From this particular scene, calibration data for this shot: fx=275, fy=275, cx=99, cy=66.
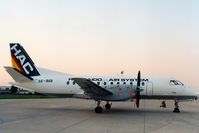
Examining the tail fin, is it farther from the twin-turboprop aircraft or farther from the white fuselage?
the white fuselage

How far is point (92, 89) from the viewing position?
19.0m

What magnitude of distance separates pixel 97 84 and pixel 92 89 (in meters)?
2.53

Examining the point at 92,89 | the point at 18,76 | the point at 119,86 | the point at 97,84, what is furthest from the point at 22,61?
the point at 119,86

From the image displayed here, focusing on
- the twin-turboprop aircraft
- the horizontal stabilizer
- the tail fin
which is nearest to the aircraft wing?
the twin-turboprop aircraft

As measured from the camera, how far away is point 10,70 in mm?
21266

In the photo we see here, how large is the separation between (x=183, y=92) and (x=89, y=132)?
11.6 metres

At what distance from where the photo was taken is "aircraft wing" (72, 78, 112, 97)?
18.4 metres

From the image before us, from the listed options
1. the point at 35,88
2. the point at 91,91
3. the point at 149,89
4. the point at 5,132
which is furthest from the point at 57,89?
the point at 5,132

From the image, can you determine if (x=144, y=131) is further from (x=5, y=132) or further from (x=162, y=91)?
(x=162, y=91)

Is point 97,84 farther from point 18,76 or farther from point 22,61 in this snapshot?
point 22,61

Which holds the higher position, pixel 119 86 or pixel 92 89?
pixel 119 86

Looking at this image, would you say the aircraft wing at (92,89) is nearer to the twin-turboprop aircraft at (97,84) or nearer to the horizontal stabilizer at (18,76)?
the twin-turboprop aircraft at (97,84)

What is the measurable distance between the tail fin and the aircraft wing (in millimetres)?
5845

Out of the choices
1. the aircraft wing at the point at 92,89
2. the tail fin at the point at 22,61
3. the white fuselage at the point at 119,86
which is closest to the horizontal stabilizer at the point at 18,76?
the white fuselage at the point at 119,86
